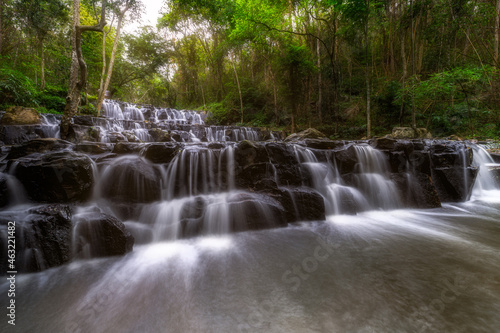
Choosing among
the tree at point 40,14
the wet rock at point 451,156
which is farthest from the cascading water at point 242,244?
the tree at point 40,14

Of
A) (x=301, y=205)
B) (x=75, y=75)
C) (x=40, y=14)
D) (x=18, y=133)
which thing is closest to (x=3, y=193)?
(x=18, y=133)

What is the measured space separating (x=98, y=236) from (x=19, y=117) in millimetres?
7947

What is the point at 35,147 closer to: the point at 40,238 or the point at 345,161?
the point at 40,238

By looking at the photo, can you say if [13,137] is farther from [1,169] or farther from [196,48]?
[196,48]

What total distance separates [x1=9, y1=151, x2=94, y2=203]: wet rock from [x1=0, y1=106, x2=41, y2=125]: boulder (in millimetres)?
5669

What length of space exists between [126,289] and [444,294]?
3.36 m

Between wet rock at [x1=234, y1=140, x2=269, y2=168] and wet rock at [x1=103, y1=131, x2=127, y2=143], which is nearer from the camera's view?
wet rock at [x1=234, y1=140, x2=269, y2=168]

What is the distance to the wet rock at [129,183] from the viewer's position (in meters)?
4.05

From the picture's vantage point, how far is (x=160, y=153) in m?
4.92

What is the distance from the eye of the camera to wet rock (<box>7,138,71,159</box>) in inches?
178

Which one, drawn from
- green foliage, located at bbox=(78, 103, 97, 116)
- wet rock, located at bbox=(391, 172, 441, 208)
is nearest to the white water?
wet rock, located at bbox=(391, 172, 441, 208)

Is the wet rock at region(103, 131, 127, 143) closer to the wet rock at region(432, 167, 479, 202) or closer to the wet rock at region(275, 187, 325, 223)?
the wet rock at region(275, 187, 325, 223)

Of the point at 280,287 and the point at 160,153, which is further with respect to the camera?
the point at 160,153

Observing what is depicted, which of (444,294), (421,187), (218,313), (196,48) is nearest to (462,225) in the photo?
(421,187)
